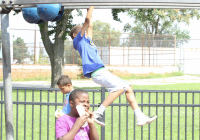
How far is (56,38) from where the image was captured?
16.6 m

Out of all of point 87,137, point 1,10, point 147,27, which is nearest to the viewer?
point 87,137

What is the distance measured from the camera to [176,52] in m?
37.5

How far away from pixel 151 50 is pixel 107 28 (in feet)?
145

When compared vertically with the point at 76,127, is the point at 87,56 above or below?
above

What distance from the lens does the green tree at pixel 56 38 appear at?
16.5 m

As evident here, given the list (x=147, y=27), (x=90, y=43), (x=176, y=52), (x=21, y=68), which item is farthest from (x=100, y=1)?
(x=147, y=27)

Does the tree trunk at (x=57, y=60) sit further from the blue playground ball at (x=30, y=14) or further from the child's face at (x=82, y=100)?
the child's face at (x=82, y=100)

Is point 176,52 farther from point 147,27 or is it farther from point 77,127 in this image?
point 77,127

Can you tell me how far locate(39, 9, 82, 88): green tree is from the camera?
16500mm

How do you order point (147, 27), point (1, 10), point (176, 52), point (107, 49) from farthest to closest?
point (147, 27), point (176, 52), point (107, 49), point (1, 10)

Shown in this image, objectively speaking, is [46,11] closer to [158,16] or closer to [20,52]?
[20,52]

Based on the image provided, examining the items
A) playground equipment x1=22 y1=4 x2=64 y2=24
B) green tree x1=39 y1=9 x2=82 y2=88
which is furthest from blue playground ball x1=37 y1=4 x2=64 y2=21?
green tree x1=39 y1=9 x2=82 y2=88

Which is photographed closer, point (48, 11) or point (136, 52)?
A: point (48, 11)

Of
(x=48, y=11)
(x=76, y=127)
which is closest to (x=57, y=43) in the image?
(x=48, y=11)
